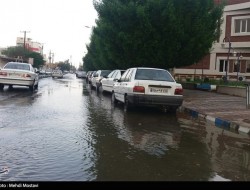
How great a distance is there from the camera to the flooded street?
4.89 m

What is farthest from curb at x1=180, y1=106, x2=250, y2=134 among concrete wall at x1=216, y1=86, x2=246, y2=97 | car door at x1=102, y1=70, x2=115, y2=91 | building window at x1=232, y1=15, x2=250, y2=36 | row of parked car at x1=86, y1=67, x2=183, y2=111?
building window at x1=232, y1=15, x2=250, y2=36

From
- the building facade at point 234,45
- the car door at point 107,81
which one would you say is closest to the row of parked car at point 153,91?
the car door at point 107,81

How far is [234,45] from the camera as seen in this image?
32812mm

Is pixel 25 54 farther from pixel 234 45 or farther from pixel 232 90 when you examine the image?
pixel 232 90

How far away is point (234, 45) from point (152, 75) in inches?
898

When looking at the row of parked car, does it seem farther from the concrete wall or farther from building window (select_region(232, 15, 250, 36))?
building window (select_region(232, 15, 250, 36))

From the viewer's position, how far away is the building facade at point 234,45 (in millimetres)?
32188

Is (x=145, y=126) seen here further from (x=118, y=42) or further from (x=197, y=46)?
(x=118, y=42)

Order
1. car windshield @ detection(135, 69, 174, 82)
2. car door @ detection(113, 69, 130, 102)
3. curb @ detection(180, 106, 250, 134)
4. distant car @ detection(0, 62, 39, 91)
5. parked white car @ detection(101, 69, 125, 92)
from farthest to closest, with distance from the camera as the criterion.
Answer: distant car @ detection(0, 62, 39, 91) < parked white car @ detection(101, 69, 125, 92) < car door @ detection(113, 69, 130, 102) < car windshield @ detection(135, 69, 174, 82) < curb @ detection(180, 106, 250, 134)

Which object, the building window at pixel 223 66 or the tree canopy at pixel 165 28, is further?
the building window at pixel 223 66

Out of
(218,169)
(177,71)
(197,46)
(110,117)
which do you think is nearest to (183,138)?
(218,169)

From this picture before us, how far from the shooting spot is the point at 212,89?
2291cm

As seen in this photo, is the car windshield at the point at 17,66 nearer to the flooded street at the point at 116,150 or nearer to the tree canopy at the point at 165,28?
the tree canopy at the point at 165,28

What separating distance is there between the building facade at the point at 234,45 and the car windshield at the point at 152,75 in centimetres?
2007
